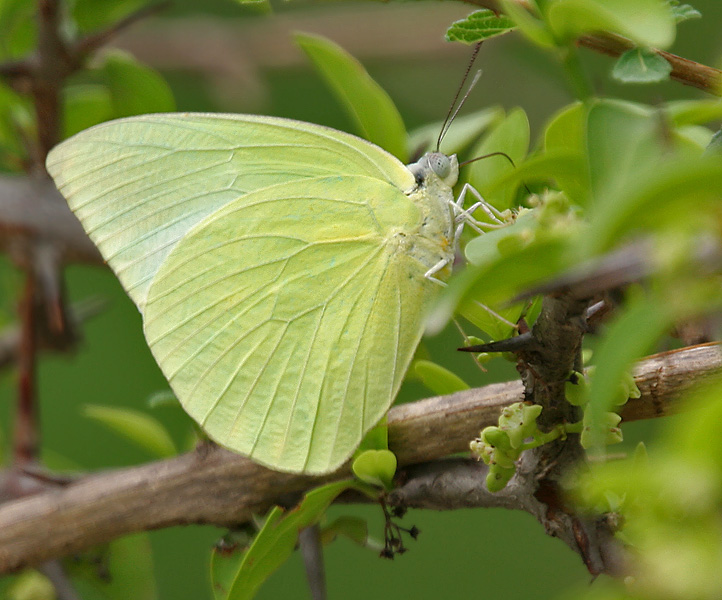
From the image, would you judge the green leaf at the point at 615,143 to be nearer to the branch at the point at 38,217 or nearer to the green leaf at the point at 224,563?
the green leaf at the point at 224,563

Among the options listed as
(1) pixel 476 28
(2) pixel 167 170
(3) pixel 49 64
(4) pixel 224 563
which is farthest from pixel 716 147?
(3) pixel 49 64

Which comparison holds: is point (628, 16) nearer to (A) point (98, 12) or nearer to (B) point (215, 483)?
(B) point (215, 483)

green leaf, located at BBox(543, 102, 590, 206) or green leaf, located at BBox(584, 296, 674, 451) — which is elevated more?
green leaf, located at BBox(584, 296, 674, 451)

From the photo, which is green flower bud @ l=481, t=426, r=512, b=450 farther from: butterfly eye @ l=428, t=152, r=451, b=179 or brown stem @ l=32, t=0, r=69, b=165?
brown stem @ l=32, t=0, r=69, b=165

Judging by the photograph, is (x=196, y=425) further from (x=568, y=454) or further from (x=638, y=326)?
(x=638, y=326)

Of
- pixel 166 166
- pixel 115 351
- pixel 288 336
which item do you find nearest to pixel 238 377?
pixel 288 336

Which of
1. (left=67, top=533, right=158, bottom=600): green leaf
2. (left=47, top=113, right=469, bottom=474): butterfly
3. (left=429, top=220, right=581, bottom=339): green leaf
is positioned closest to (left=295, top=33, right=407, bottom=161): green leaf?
(left=47, top=113, right=469, bottom=474): butterfly
